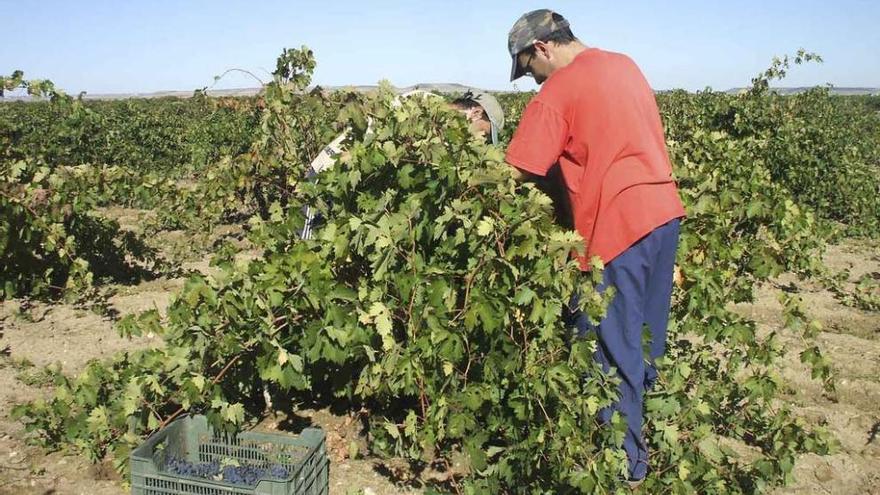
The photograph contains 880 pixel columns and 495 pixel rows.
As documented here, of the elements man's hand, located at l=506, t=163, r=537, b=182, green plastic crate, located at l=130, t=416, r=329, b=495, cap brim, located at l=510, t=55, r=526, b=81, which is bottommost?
green plastic crate, located at l=130, t=416, r=329, b=495

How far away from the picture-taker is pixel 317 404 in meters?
A: 3.66

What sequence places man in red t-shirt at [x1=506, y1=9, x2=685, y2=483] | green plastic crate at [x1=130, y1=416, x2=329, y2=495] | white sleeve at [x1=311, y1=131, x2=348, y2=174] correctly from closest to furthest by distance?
green plastic crate at [x1=130, y1=416, x2=329, y2=495], man in red t-shirt at [x1=506, y1=9, x2=685, y2=483], white sleeve at [x1=311, y1=131, x2=348, y2=174]

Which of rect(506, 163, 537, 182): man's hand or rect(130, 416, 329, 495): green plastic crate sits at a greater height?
rect(506, 163, 537, 182): man's hand

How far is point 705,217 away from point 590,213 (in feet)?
3.36

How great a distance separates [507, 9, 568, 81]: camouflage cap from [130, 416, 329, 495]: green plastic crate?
1629 mm

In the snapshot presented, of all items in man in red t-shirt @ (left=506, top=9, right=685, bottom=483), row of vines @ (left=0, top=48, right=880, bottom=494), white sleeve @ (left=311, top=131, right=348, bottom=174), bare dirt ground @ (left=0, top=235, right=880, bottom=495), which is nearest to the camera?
row of vines @ (left=0, top=48, right=880, bottom=494)

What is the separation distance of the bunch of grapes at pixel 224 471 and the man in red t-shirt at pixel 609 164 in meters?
1.25

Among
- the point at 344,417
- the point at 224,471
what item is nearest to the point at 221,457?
the point at 224,471

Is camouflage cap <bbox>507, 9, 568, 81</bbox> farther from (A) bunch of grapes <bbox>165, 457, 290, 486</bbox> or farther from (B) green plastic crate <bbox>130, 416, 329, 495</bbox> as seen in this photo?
(A) bunch of grapes <bbox>165, 457, 290, 486</bbox>

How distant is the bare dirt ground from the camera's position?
3016mm

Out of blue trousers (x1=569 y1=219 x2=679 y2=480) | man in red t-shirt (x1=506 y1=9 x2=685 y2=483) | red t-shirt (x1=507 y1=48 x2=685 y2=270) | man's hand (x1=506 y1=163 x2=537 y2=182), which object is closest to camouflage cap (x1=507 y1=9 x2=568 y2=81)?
man in red t-shirt (x1=506 y1=9 x2=685 y2=483)

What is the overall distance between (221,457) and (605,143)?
72.8 inches

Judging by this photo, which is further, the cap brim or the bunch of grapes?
the cap brim

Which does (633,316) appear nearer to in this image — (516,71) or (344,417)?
(516,71)
